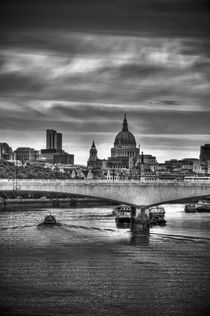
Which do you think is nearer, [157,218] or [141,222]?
[141,222]

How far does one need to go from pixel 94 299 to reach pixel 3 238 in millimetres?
29261


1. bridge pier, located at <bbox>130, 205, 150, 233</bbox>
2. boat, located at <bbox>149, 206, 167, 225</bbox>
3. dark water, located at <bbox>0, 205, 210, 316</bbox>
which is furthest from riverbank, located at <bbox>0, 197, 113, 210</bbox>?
dark water, located at <bbox>0, 205, 210, 316</bbox>

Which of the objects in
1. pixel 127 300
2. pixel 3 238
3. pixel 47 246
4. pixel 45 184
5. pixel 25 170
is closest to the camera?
pixel 127 300

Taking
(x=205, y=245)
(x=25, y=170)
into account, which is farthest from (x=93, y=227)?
(x=25, y=170)

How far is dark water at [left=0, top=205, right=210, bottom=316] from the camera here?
43938mm

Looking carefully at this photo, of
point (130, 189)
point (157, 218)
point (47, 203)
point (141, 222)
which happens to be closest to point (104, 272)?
point (141, 222)

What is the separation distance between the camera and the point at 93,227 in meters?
85.7

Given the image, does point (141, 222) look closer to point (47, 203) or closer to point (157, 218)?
point (157, 218)

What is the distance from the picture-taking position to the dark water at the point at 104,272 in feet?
144

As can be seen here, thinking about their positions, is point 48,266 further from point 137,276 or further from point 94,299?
point 94,299

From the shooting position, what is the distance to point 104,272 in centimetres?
5388

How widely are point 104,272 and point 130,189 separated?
110 ft

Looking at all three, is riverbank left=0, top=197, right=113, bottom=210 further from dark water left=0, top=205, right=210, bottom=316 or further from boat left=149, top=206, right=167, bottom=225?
dark water left=0, top=205, right=210, bottom=316

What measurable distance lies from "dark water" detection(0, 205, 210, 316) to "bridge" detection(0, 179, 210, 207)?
453cm
